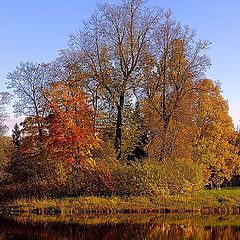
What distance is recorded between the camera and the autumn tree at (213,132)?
4044cm

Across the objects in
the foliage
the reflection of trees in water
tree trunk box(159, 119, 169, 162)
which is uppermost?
tree trunk box(159, 119, 169, 162)

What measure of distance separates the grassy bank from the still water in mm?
1496

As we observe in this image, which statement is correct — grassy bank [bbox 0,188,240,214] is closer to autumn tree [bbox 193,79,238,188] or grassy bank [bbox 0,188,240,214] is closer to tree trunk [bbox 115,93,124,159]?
tree trunk [bbox 115,93,124,159]

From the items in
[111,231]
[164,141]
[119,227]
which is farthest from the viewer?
[164,141]

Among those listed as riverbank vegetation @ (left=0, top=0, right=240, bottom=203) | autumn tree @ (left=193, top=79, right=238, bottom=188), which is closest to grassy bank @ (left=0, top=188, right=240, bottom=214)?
riverbank vegetation @ (left=0, top=0, right=240, bottom=203)

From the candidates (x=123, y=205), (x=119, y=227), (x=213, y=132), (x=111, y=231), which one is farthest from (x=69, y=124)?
(x=213, y=132)

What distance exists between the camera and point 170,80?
1467 inches

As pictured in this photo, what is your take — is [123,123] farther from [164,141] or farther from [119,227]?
[119,227]

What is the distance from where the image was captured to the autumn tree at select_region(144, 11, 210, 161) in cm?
3619

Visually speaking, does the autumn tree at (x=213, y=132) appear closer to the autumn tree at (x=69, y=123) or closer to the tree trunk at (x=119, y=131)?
the tree trunk at (x=119, y=131)

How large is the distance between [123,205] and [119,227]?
5912 mm

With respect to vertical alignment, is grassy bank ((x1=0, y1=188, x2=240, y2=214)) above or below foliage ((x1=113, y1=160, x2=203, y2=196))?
below

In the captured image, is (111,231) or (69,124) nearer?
(111,231)

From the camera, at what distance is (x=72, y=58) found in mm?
37531
